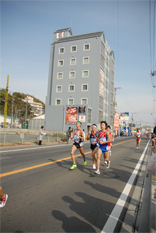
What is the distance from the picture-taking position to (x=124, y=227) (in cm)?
326

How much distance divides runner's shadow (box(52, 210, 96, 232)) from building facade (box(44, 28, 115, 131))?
39887 mm

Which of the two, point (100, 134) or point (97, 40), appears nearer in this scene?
point (100, 134)

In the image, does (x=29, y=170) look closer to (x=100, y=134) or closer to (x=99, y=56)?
(x=100, y=134)

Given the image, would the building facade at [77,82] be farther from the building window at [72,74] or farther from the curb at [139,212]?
the curb at [139,212]

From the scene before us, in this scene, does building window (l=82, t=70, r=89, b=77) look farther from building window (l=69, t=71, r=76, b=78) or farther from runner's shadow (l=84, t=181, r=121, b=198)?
runner's shadow (l=84, t=181, r=121, b=198)

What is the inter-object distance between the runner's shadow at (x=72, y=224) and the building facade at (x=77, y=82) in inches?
1570

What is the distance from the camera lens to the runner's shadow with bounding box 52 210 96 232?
311cm

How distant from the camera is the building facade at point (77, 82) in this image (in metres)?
45.9

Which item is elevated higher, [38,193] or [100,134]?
[100,134]

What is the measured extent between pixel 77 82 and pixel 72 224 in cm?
4539

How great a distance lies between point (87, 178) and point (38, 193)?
213cm

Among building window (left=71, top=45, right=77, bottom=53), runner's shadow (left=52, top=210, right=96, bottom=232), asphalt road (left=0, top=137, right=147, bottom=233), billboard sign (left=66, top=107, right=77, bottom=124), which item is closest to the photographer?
runner's shadow (left=52, top=210, right=96, bottom=232)

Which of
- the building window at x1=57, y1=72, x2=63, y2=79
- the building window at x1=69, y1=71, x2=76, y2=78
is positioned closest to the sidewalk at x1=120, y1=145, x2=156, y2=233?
the building window at x1=69, y1=71, x2=76, y2=78

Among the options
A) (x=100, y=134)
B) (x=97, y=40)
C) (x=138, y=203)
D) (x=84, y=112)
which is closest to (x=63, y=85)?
(x=84, y=112)
